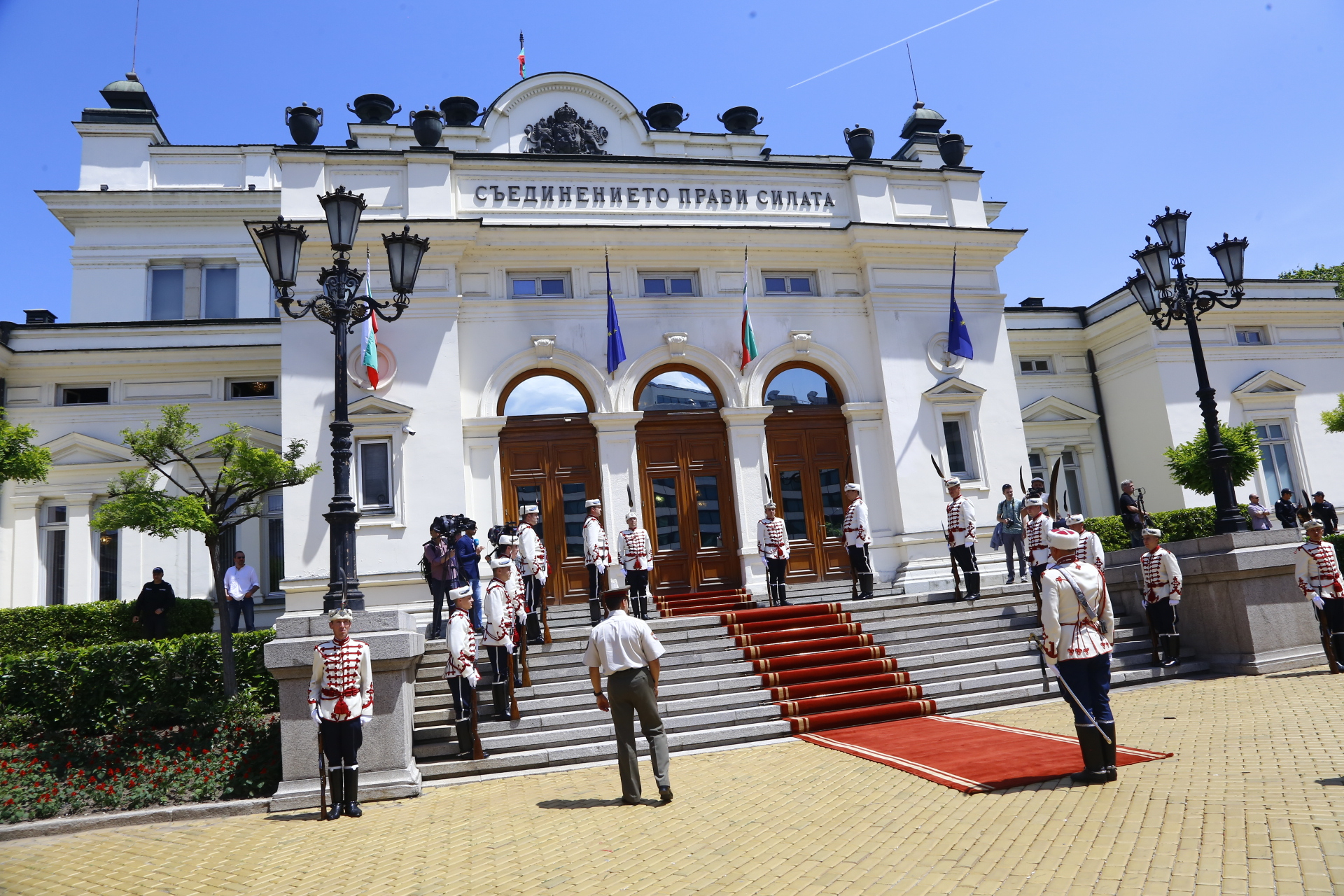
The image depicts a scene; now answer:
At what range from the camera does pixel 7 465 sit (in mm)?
13305

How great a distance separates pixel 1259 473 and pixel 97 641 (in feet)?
89.9

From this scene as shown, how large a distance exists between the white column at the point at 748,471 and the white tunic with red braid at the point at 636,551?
11.8 feet

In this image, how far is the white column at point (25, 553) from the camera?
1852 centimetres

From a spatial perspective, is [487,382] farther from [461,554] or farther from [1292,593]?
[1292,593]

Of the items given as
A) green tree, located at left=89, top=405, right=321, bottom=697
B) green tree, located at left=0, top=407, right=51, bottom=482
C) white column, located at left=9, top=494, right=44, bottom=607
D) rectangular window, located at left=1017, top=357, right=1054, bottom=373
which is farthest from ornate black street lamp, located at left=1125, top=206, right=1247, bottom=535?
white column, located at left=9, top=494, right=44, bottom=607

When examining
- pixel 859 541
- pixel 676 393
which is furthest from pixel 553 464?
pixel 859 541

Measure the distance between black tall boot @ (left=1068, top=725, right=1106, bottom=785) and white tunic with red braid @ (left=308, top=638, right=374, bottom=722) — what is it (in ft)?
20.4

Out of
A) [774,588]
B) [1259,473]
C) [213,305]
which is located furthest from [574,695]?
[1259,473]

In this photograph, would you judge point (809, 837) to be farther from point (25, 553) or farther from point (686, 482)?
point (25, 553)

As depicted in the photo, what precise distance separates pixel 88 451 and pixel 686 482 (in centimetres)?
1307

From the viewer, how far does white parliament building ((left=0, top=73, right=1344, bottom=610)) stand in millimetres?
16219

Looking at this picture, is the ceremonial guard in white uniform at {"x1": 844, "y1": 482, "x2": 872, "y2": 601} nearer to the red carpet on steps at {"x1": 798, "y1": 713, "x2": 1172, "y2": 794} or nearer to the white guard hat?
the red carpet on steps at {"x1": 798, "y1": 713, "x2": 1172, "y2": 794}

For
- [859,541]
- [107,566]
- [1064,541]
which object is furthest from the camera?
[107,566]

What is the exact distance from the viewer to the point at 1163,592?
12398mm
